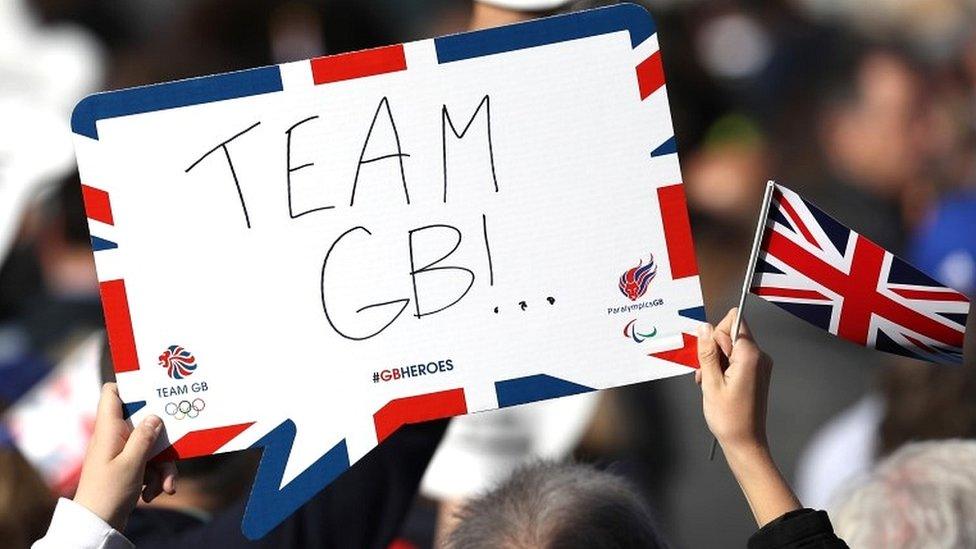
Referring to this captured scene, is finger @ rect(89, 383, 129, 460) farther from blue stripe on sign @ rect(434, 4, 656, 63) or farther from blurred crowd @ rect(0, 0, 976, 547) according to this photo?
blurred crowd @ rect(0, 0, 976, 547)

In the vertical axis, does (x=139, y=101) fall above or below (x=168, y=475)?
above

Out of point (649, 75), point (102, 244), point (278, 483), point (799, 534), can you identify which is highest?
point (649, 75)

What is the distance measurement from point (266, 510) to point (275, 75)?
1.95 feet

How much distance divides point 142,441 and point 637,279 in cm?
71

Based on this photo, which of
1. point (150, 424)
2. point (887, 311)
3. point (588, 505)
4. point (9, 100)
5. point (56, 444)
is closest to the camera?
point (588, 505)

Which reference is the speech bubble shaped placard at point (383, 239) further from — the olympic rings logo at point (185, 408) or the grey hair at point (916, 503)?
the grey hair at point (916, 503)

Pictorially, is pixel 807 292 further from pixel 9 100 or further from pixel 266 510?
pixel 9 100

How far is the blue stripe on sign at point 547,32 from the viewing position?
7.63 feet

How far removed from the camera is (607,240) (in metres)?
2.35

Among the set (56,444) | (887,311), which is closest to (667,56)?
(56,444)

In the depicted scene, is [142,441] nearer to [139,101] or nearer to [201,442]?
[201,442]

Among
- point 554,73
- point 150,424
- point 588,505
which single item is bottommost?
point 588,505

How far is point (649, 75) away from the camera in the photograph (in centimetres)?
235

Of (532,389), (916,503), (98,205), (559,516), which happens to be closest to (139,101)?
(98,205)
